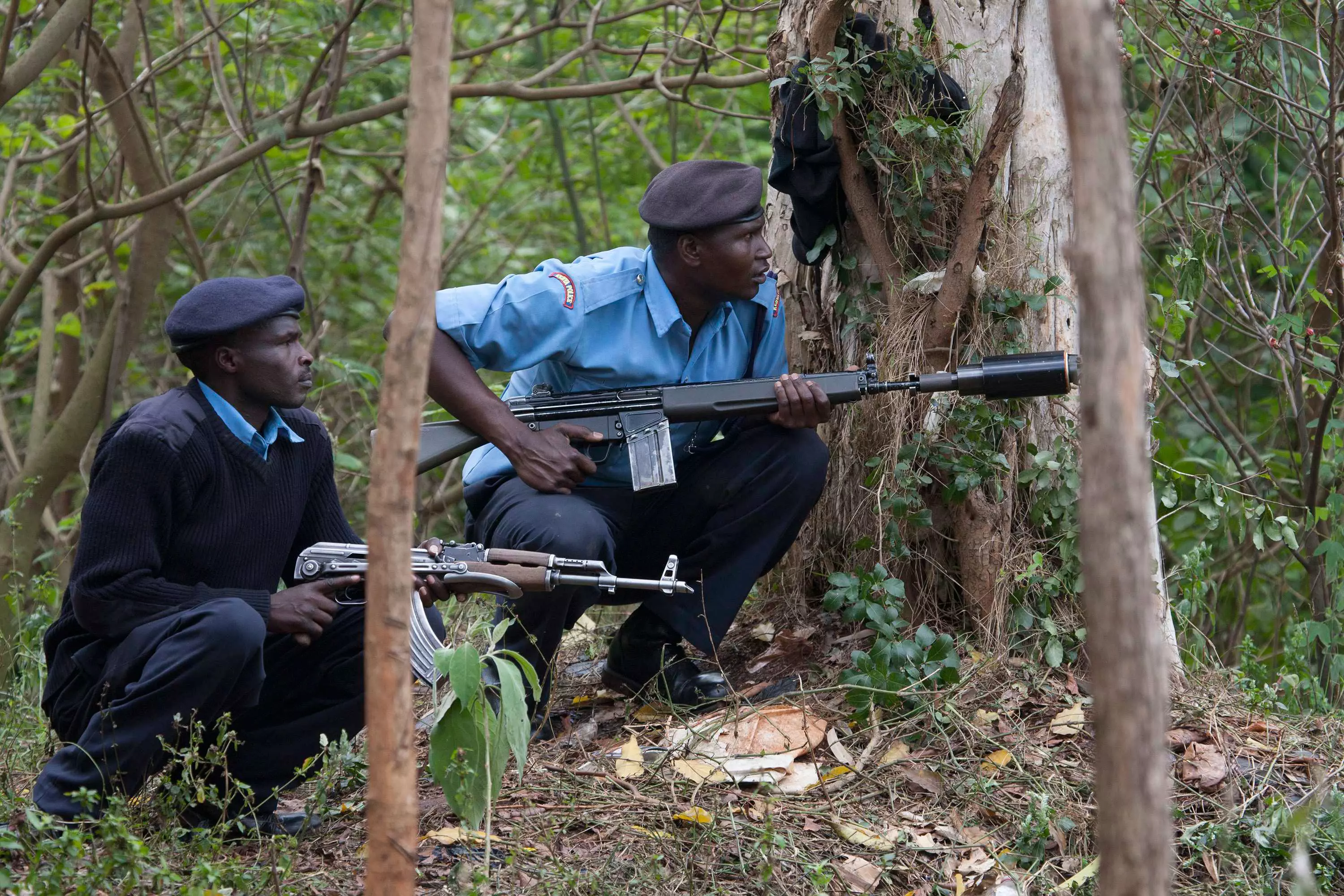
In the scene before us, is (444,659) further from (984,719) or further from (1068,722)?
(1068,722)

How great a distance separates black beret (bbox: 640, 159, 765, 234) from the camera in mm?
3846

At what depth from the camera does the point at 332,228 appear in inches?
328

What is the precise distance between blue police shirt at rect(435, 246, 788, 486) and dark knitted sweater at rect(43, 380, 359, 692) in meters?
0.64

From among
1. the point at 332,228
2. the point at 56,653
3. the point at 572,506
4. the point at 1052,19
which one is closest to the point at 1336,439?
the point at 572,506

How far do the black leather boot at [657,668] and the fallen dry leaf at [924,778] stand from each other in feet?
2.28

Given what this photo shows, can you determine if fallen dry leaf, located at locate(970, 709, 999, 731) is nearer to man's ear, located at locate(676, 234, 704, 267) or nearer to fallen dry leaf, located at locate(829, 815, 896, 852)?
fallen dry leaf, located at locate(829, 815, 896, 852)

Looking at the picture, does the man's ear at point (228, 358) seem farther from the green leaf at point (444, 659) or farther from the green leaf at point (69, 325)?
the green leaf at point (69, 325)

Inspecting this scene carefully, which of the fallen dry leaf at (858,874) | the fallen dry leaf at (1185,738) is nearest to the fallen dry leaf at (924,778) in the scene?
the fallen dry leaf at (858,874)

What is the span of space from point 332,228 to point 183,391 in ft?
17.5

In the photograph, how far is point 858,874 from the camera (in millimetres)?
2992

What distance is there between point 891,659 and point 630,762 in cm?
80

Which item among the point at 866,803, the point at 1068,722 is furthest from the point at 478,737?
the point at 1068,722

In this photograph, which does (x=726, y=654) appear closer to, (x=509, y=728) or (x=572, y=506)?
(x=572, y=506)

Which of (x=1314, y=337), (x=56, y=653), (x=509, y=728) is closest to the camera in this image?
(x=509, y=728)
